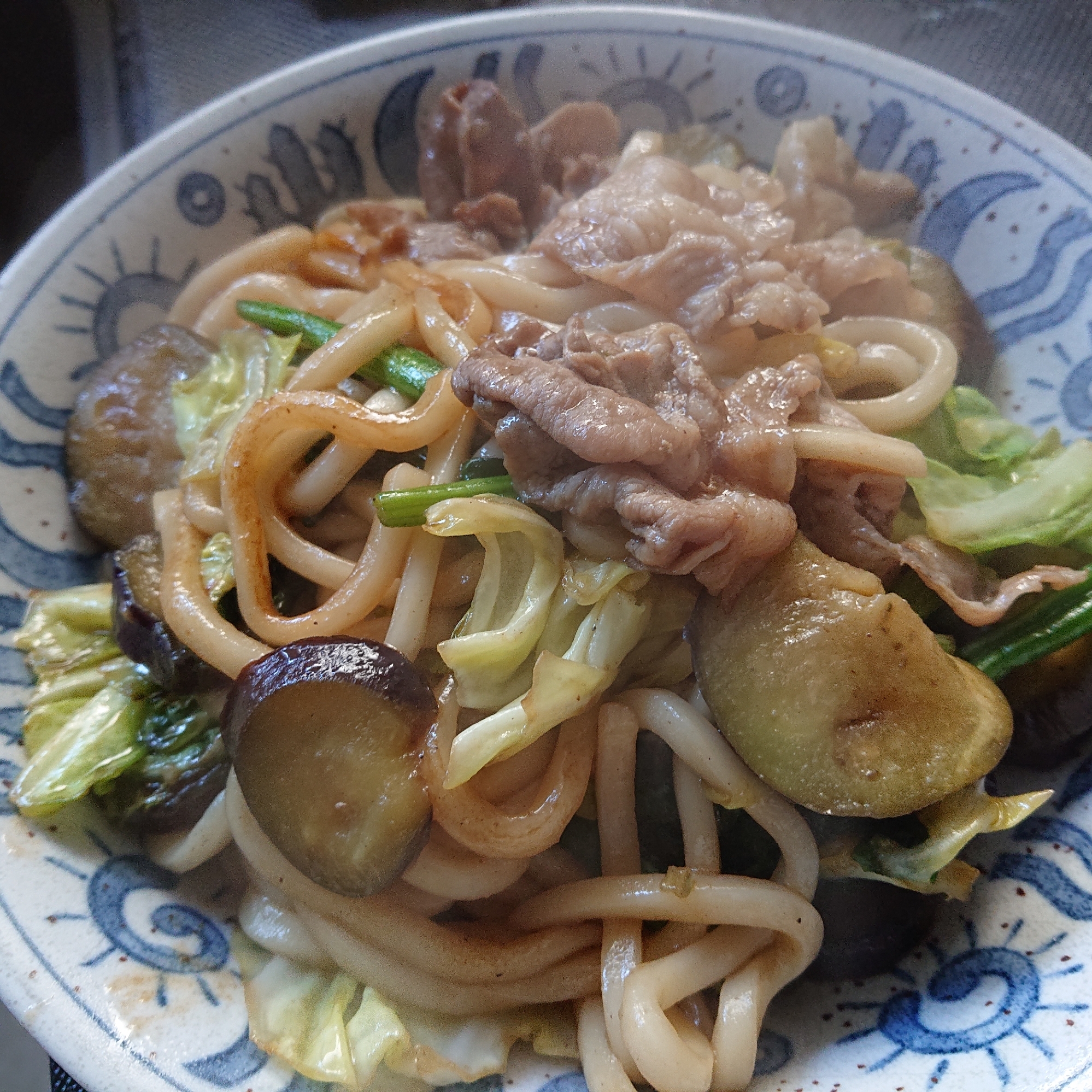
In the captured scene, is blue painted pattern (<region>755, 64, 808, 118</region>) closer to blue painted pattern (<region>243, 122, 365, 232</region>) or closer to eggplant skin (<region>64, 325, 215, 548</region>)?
blue painted pattern (<region>243, 122, 365, 232</region>)

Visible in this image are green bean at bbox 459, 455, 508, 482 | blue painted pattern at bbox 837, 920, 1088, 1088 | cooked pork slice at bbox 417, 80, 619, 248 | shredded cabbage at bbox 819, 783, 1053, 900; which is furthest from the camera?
cooked pork slice at bbox 417, 80, 619, 248

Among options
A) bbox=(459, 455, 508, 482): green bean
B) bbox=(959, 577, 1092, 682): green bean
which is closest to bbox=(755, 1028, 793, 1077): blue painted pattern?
bbox=(959, 577, 1092, 682): green bean

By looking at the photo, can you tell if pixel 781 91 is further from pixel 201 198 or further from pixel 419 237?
pixel 201 198

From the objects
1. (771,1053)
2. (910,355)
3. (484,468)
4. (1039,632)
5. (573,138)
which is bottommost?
(771,1053)

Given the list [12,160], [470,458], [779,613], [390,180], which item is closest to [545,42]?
[390,180]

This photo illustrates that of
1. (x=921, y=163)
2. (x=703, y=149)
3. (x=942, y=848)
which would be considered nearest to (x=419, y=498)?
(x=942, y=848)

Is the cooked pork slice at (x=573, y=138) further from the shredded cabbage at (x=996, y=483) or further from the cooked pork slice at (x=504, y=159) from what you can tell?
the shredded cabbage at (x=996, y=483)
